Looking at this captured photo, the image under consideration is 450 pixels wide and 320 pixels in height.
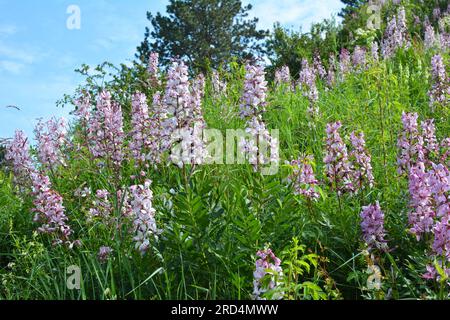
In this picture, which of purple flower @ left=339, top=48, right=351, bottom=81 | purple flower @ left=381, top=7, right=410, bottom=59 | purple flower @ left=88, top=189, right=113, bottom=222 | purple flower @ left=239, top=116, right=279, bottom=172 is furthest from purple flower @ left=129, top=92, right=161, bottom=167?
purple flower @ left=381, top=7, right=410, bottom=59

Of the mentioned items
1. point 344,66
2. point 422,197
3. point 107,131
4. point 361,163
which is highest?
point 344,66

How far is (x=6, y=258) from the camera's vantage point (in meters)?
5.74

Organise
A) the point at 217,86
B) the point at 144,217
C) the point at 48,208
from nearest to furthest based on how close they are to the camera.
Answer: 1. the point at 144,217
2. the point at 48,208
3. the point at 217,86

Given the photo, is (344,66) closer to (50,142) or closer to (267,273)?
(50,142)

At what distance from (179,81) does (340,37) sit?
13.5 m

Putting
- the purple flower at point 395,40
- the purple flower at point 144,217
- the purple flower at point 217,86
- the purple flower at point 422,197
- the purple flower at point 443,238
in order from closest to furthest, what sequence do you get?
the purple flower at point 443,238 → the purple flower at point 422,197 → the purple flower at point 144,217 → the purple flower at point 217,86 → the purple flower at point 395,40

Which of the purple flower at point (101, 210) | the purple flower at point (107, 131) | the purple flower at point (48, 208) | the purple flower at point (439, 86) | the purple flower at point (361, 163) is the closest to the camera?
the purple flower at point (361, 163)

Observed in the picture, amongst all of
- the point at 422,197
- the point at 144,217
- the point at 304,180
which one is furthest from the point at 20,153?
the point at 422,197

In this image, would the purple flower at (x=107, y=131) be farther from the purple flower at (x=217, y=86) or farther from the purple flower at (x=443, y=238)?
the purple flower at (x=443, y=238)

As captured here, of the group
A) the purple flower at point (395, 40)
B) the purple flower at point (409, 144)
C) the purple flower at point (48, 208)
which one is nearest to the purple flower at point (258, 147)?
the purple flower at point (409, 144)

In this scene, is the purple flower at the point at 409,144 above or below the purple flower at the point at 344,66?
Result: below
